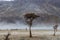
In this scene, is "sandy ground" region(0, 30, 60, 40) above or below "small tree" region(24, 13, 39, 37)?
below

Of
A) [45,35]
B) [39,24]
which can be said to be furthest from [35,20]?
[45,35]

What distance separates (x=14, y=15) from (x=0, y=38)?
1.02 metres

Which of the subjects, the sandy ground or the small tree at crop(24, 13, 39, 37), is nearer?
the sandy ground

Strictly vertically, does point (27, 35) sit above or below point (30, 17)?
below

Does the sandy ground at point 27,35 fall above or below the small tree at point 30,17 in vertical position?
below

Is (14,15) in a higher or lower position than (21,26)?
higher

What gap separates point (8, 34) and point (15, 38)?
31 cm

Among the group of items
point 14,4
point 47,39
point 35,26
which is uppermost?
point 14,4

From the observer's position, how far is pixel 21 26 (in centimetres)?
694

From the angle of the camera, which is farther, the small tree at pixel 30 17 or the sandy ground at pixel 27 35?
the small tree at pixel 30 17

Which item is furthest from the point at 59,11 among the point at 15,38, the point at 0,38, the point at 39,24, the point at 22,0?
the point at 0,38

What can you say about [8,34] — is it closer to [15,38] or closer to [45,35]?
[15,38]

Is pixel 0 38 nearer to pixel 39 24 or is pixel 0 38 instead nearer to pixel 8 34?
pixel 8 34

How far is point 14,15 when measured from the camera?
7.01 meters
